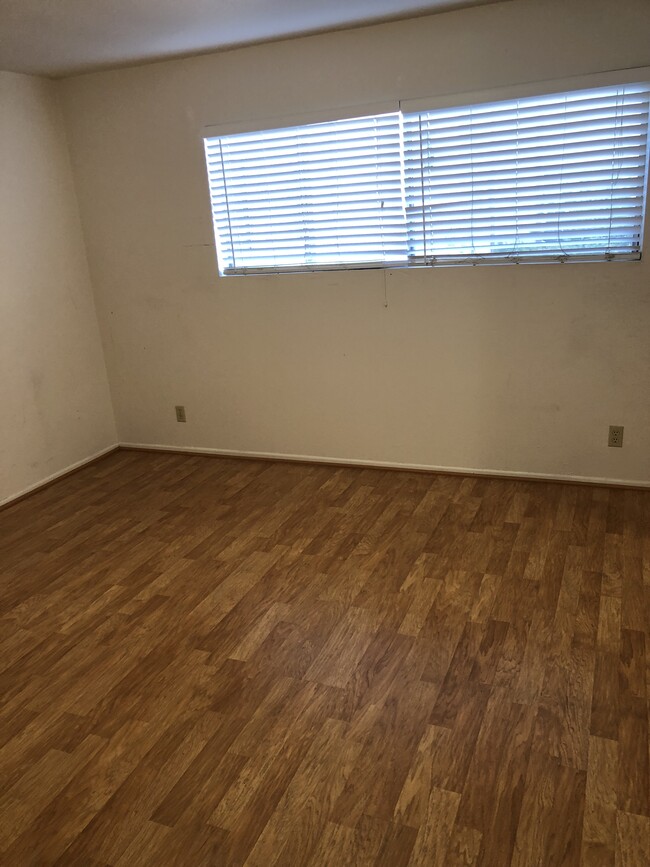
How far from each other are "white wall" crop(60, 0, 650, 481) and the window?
4.5 inches

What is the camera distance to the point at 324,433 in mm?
4320

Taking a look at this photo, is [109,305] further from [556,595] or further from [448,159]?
[556,595]

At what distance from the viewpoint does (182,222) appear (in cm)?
425

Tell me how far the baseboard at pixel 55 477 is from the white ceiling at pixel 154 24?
237cm

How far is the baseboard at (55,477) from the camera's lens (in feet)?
13.5

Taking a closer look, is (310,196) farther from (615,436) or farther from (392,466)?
(615,436)

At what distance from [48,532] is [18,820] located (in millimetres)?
→ 1998

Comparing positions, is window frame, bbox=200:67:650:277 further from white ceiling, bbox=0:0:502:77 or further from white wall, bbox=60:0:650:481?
white ceiling, bbox=0:0:502:77

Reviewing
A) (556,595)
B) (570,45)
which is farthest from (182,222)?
(556,595)

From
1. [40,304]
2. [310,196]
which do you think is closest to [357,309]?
[310,196]

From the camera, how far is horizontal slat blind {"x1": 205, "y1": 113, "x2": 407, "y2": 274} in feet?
12.3

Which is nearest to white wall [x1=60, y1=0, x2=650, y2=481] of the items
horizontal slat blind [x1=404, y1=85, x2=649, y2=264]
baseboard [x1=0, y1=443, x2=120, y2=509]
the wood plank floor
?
horizontal slat blind [x1=404, y1=85, x2=649, y2=264]

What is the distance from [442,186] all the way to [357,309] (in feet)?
2.63

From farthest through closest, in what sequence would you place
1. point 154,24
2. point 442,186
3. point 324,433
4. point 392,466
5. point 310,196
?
point 324,433
point 392,466
point 310,196
point 442,186
point 154,24
